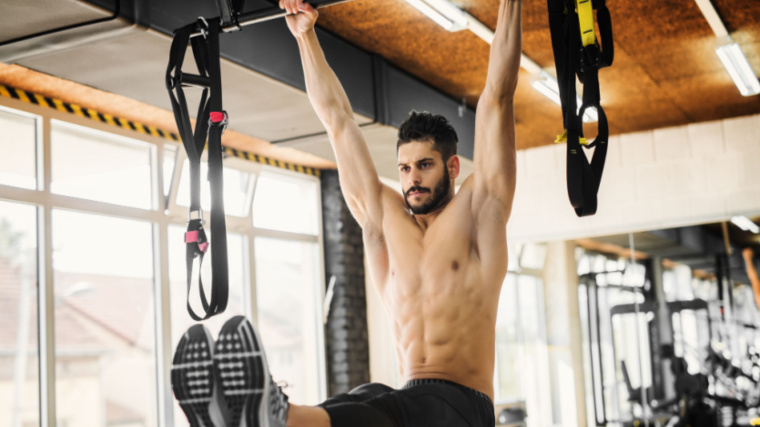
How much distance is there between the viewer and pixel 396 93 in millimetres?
6043

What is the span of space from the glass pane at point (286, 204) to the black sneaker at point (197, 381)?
215 inches

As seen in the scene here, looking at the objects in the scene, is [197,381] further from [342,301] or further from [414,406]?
[342,301]

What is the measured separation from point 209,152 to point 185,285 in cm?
462

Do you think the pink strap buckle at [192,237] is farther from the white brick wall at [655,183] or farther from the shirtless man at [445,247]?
the white brick wall at [655,183]

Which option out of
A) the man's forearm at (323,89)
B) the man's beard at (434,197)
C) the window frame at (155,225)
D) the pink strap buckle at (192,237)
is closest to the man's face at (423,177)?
the man's beard at (434,197)

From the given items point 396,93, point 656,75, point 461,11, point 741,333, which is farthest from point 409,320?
point 741,333

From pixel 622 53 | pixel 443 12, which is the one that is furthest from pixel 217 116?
pixel 622 53

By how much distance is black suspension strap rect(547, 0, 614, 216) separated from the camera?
242 centimetres

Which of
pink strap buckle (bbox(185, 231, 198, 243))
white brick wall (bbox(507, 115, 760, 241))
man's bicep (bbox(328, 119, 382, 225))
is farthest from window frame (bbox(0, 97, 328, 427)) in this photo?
pink strap buckle (bbox(185, 231, 198, 243))

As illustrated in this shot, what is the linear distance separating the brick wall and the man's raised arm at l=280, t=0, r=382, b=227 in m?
5.24

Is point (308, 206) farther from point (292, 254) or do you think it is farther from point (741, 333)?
point (741, 333)

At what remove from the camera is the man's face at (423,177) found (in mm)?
2797

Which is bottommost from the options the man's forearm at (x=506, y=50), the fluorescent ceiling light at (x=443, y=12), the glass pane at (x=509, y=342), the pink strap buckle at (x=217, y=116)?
the glass pane at (x=509, y=342)

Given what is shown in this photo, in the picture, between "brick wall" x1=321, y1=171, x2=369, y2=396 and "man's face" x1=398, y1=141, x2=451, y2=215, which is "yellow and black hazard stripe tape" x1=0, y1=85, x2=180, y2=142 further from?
"man's face" x1=398, y1=141, x2=451, y2=215
